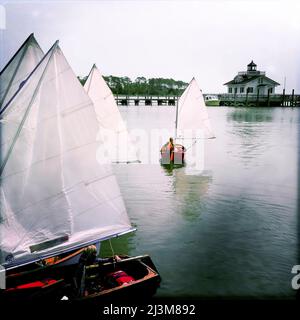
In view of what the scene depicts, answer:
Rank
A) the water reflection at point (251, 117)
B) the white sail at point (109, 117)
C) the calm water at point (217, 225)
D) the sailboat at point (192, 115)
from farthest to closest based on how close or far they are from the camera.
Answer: the water reflection at point (251, 117), the sailboat at point (192, 115), the white sail at point (109, 117), the calm water at point (217, 225)

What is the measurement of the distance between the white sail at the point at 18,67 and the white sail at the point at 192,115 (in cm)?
2592

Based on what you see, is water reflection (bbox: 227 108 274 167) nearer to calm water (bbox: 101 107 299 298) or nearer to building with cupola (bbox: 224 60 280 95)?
calm water (bbox: 101 107 299 298)

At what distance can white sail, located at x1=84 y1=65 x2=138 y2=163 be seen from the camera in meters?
22.4

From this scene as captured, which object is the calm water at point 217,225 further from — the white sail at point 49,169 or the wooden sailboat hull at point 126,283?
the white sail at point 49,169

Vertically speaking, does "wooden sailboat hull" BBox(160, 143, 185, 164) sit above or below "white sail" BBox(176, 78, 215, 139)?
below

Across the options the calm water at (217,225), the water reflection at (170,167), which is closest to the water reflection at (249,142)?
the calm water at (217,225)

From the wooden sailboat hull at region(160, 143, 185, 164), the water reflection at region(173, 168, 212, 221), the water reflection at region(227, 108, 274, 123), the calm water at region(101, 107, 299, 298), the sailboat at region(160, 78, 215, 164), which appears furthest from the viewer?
the water reflection at region(227, 108, 274, 123)

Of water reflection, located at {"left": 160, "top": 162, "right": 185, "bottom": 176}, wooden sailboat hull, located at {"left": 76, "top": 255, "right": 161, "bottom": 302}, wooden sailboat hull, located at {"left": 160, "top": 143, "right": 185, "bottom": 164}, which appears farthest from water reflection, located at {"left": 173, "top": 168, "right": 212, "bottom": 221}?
wooden sailboat hull, located at {"left": 76, "top": 255, "right": 161, "bottom": 302}

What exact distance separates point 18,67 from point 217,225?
1179 cm

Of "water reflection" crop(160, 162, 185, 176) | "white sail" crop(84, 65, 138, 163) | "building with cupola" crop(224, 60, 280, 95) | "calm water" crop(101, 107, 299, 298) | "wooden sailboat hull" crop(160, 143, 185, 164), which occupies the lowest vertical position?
"calm water" crop(101, 107, 299, 298)

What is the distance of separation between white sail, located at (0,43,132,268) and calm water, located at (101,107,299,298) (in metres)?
4.10

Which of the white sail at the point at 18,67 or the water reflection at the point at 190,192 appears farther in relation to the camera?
the water reflection at the point at 190,192

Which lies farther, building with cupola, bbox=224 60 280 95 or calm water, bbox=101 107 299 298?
building with cupola, bbox=224 60 280 95

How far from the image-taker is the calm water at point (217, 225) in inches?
504
